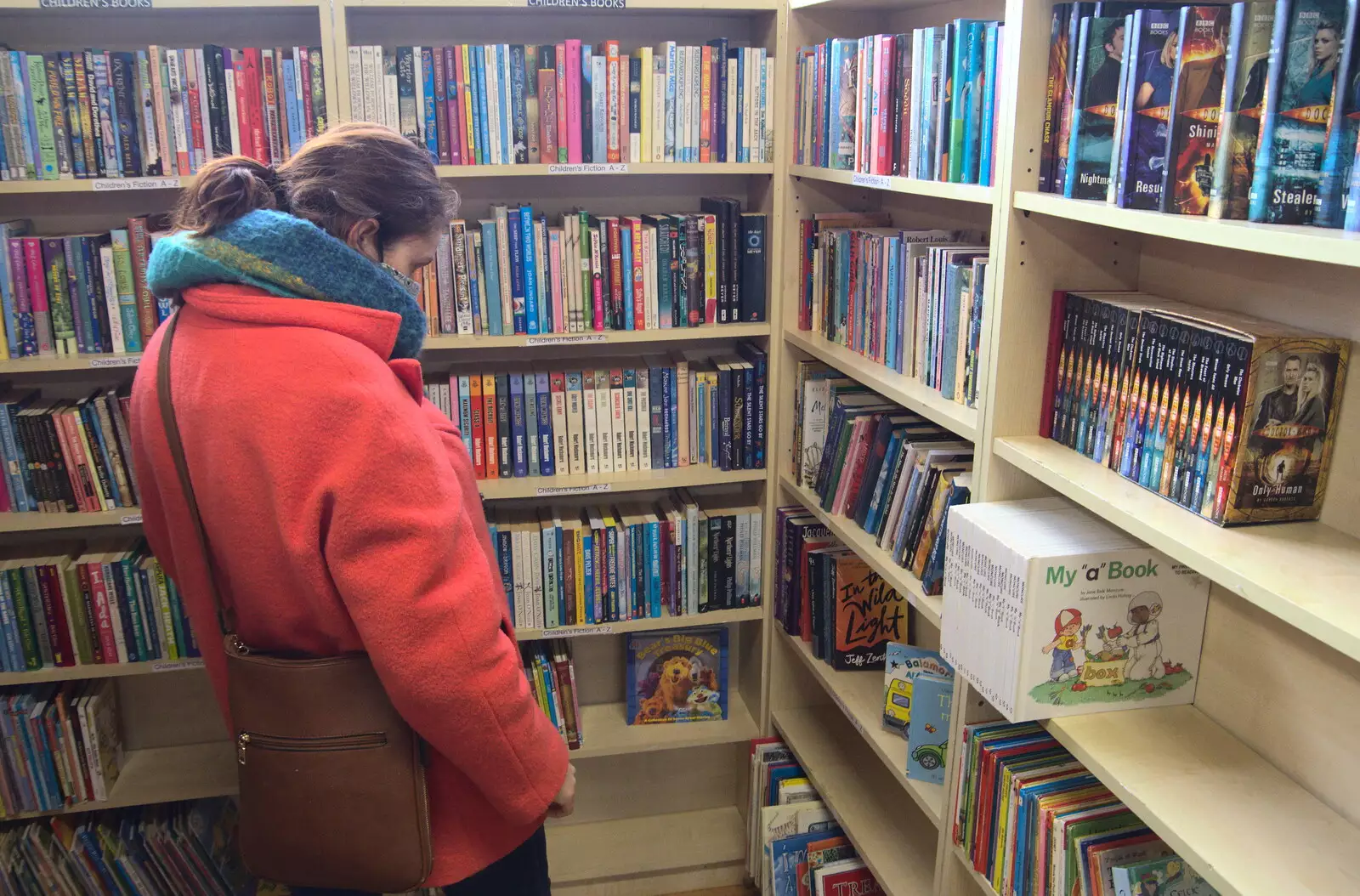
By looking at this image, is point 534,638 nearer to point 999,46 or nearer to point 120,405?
point 120,405

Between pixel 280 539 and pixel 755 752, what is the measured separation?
1.63 meters

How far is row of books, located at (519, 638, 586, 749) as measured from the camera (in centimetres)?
249

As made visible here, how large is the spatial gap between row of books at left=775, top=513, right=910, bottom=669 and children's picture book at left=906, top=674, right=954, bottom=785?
0.38 meters

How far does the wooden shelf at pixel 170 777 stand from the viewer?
2410 millimetres

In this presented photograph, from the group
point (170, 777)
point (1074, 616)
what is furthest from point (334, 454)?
point (170, 777)

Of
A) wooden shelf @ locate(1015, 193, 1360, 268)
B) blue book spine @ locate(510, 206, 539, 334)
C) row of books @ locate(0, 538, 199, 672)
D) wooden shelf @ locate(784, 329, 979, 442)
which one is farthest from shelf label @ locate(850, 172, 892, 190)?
row of books @ locate(0, 538, 199, 672)

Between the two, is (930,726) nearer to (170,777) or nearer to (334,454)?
(334,454)

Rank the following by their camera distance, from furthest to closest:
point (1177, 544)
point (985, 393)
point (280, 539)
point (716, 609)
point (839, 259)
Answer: point (716, 609)
point (839, 259)
point (985, 393)
point (280, 539)
point (1177, 544)

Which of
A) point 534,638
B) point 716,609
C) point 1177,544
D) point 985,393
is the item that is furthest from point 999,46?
point 534,638

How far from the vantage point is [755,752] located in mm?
2605

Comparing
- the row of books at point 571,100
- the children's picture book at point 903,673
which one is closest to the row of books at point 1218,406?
the children's picture book at point 903,673

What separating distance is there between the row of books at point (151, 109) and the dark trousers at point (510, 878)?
1.44 metres

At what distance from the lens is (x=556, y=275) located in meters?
2.29

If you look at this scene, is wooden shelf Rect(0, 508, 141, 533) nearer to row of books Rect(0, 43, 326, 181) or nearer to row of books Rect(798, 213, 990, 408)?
row of books Rect(0, 43, 326, 181)
